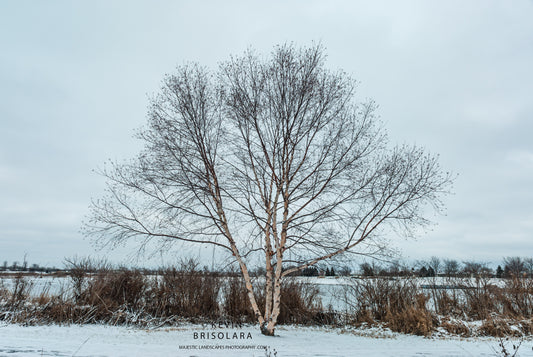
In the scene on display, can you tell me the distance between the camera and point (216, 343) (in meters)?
8.92

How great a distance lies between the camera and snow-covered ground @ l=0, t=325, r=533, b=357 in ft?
24.3

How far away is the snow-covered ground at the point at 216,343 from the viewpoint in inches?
291

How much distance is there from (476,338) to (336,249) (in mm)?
4591

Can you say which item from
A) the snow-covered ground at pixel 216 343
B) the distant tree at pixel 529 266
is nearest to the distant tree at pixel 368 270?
the snow-covered ground at pixel 216 343

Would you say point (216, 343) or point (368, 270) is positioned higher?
point (368, 270)

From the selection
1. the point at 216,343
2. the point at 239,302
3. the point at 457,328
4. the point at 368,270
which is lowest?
the point at 216,343

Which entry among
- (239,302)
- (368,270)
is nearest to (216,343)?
(239,302)

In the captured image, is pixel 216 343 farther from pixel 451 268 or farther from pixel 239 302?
pixel 451 268

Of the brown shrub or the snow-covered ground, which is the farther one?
the brown shrub

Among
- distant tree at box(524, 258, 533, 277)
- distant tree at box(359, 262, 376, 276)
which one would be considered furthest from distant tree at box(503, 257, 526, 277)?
distant tree at box(359, 262, 376, 276)

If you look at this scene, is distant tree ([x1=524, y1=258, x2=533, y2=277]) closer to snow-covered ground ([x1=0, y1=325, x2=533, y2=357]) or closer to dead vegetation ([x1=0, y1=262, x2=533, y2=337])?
dead vegetation ([x1=0, y1=262, x2=533, y2=337])

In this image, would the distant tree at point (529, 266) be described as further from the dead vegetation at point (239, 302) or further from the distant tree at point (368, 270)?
the distant tree at point (368, 270)

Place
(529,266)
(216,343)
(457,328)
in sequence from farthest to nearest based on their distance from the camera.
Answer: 1. (529,266)
2. (457,328)
3. (216,343)

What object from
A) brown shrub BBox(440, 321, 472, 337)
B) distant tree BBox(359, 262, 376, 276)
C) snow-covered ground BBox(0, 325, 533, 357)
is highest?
distant tree BBox(359, 262, 376, 276)
